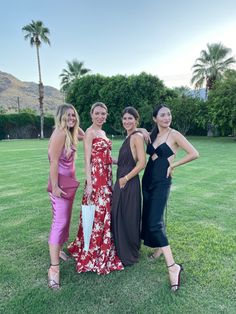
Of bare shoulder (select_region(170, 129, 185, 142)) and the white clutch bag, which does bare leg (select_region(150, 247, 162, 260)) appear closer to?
the white clutch bag

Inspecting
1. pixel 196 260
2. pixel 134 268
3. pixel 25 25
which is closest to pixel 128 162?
pixel 134 268

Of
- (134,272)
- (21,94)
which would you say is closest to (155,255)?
(134,272)

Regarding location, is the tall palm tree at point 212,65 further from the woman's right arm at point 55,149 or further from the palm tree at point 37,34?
the woman's right arm at point 55,149

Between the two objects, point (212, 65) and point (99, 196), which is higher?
point (212, 65)

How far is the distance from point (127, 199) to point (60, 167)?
2.60ft

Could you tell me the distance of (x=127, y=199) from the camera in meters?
3.03

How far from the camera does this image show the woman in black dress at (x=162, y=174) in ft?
9.07

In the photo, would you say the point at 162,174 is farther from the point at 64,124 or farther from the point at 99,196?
the point at 64,124

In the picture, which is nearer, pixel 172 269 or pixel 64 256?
pixel 172 269

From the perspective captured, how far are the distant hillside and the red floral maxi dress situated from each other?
79561 mm

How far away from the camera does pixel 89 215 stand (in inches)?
112

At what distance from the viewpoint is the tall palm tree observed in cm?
2798

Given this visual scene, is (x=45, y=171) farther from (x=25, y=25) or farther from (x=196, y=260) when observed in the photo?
(x=25, y=25)

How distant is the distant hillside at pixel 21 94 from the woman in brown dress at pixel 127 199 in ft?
261
